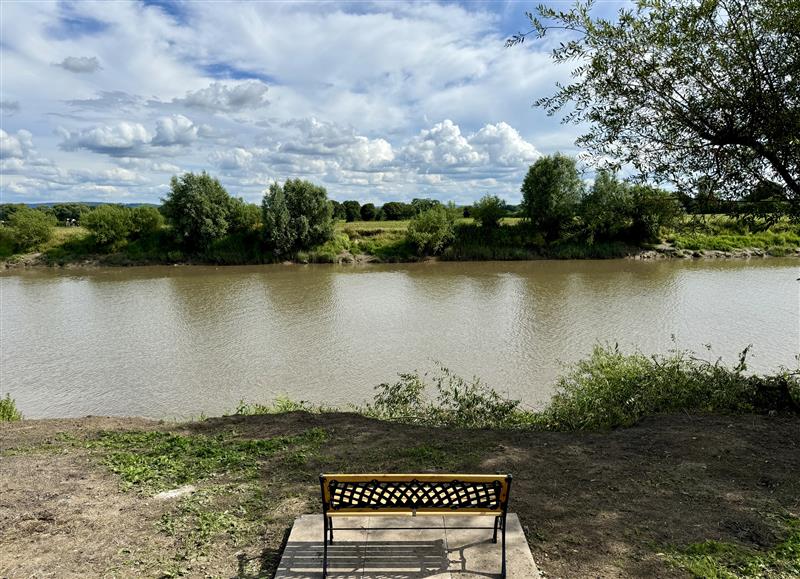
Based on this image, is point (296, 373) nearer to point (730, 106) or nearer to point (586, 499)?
point (586, 499)

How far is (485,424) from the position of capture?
8.15 meters

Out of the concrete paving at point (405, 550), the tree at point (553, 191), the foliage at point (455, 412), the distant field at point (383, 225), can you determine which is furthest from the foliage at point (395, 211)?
the concrete paving at point (405, 550)

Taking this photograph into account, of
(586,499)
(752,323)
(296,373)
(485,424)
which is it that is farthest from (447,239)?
(586,499)

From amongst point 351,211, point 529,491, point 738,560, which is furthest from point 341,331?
point 351,211

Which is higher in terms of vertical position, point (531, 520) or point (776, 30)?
point (776, 30)

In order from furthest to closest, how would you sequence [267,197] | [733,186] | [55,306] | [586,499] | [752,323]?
[267,197], [55,306], [752,323], [733,186], [586,499]

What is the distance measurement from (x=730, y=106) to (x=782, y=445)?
13.9 ft

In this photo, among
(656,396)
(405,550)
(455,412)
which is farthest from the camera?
(455,412)

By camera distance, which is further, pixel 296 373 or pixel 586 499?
pixel 296 373

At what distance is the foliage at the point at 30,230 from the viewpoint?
149 ft

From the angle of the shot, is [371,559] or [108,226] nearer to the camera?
[371,559]

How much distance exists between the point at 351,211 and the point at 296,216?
1777 cm

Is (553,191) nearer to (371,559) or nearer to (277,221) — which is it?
(277,221)

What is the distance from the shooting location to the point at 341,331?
18297 mm
